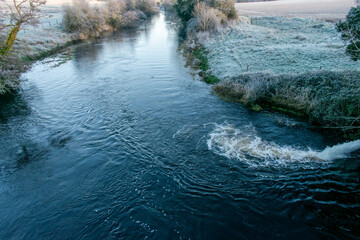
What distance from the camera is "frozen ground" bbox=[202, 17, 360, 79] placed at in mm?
18141

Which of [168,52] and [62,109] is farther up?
[168,52]

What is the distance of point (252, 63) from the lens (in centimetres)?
2053

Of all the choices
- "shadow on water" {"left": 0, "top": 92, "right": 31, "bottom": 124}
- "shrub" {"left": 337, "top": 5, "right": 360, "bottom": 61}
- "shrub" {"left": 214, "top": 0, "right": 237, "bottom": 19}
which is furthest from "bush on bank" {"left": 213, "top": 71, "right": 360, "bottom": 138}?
"shrub" {"left": 214, "top": 0, "right": 237, "bottom": 19}

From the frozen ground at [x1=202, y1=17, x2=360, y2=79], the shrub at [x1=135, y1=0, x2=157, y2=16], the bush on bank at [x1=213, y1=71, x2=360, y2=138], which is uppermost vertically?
the shrub at [x1=135, y1=0, x2=157, y2=16]

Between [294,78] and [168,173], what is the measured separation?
11729 mm

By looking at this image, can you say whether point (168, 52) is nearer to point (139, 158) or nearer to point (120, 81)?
point (120, 81)

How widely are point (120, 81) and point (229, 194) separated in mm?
16000

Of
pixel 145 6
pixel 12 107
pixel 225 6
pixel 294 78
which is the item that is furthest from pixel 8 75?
pixel 145 6

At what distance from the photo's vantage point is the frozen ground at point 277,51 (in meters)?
18.1

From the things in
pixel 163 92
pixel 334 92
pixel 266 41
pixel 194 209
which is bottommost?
pixel 194 209

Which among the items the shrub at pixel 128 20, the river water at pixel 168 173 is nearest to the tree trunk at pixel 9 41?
the river water at pixel 168 173

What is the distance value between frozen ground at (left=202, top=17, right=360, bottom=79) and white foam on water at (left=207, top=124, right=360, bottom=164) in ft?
28.3

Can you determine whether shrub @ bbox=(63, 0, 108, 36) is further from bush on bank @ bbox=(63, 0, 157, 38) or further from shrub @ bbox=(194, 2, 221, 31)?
shrub @ bbox=(194, 2, 221, 31)

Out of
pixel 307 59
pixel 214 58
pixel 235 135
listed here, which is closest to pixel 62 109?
pixel 235 135
